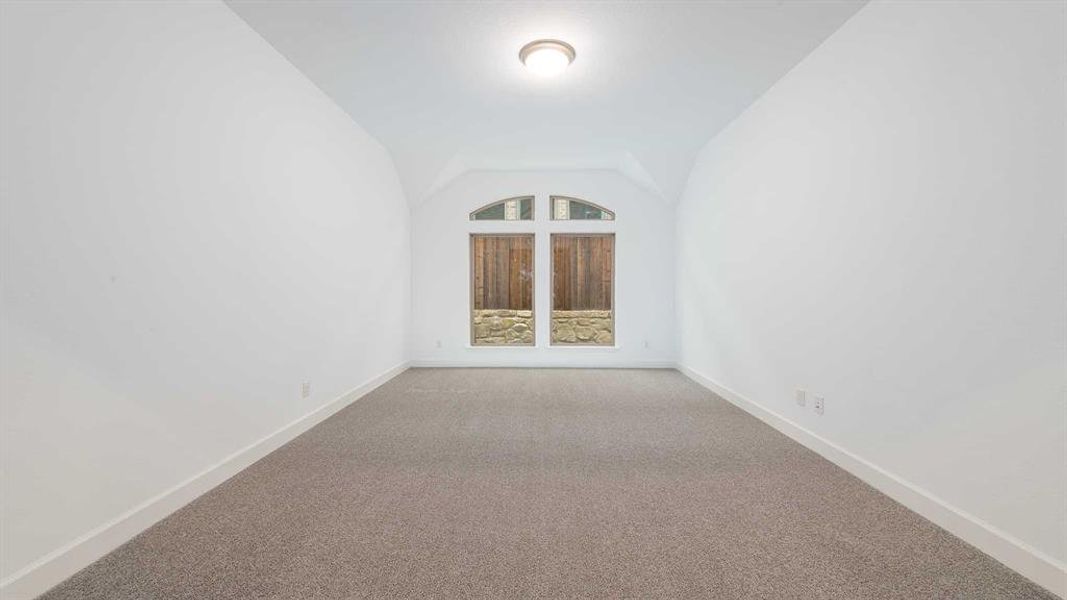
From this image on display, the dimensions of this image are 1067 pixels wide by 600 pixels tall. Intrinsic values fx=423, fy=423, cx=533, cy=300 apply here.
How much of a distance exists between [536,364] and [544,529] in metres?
3.88

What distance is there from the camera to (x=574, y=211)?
5.70 meters

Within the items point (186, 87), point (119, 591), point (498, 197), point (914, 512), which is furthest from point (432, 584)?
point (498, 197)

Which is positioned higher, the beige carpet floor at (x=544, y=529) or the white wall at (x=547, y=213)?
the white wall at (x=547, y=213)

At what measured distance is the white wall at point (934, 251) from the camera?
Answer: 1.46m

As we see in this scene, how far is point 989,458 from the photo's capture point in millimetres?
1615

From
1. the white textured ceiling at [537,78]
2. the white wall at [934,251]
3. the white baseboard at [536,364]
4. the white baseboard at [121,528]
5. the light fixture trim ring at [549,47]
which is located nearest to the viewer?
the white baseboard at [121,528]

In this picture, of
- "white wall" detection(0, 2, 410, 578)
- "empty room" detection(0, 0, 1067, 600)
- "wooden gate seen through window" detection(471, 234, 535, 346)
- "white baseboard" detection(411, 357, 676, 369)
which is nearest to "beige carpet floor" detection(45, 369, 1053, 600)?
"empty room" detection(0, 0, 1067, 600)

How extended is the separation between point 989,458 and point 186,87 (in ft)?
12.3

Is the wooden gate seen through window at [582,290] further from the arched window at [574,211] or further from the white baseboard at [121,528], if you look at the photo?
the white baseboard at [121,528]

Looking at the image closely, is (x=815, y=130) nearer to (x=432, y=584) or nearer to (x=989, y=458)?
(x=989, y=458)

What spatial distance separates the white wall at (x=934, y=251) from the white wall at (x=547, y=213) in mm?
2458

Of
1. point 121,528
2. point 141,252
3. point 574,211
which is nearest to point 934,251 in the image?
point 141,252

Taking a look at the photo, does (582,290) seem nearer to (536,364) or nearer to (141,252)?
(536,364)

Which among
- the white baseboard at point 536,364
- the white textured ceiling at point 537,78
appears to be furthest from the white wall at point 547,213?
the white textured ceiling at point 537,78
